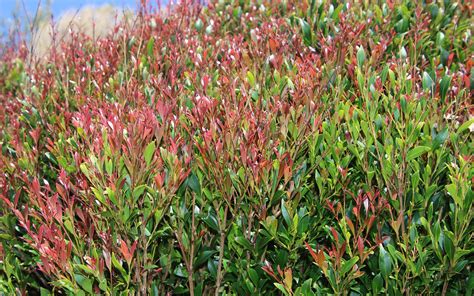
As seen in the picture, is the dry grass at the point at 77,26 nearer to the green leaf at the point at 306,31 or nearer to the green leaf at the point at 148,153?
the green leaf at the point at 306,31

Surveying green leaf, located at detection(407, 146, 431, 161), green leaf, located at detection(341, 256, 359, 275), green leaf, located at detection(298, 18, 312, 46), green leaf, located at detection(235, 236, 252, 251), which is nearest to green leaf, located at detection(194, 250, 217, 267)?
green leaf, located at detection(235, 236, 252, 251)

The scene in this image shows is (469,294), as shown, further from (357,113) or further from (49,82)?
(49,82)

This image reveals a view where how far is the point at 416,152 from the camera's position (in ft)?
12.4

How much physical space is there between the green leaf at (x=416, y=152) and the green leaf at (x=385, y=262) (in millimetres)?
603

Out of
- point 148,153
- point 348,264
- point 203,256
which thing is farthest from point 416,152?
point 148,153

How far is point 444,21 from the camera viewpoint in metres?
6.33

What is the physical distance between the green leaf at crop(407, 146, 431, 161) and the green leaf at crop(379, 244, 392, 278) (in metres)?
0.60

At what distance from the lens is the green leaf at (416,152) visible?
3755 mm

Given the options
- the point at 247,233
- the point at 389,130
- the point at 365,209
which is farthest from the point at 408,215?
the point at 247,233

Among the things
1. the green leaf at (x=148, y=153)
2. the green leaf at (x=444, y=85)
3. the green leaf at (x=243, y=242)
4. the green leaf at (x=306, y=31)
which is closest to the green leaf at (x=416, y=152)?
the green leaf at (x=444, y=85)

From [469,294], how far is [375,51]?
2.08 metres

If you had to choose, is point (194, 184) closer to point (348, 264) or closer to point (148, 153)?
point (148, 153)

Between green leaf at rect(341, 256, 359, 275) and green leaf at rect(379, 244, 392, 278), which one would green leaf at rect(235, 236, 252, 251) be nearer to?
green leaf at rect(341, 256, 359, 275)

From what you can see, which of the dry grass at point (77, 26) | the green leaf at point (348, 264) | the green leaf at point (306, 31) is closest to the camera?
the green leaf at point (348, 264)
